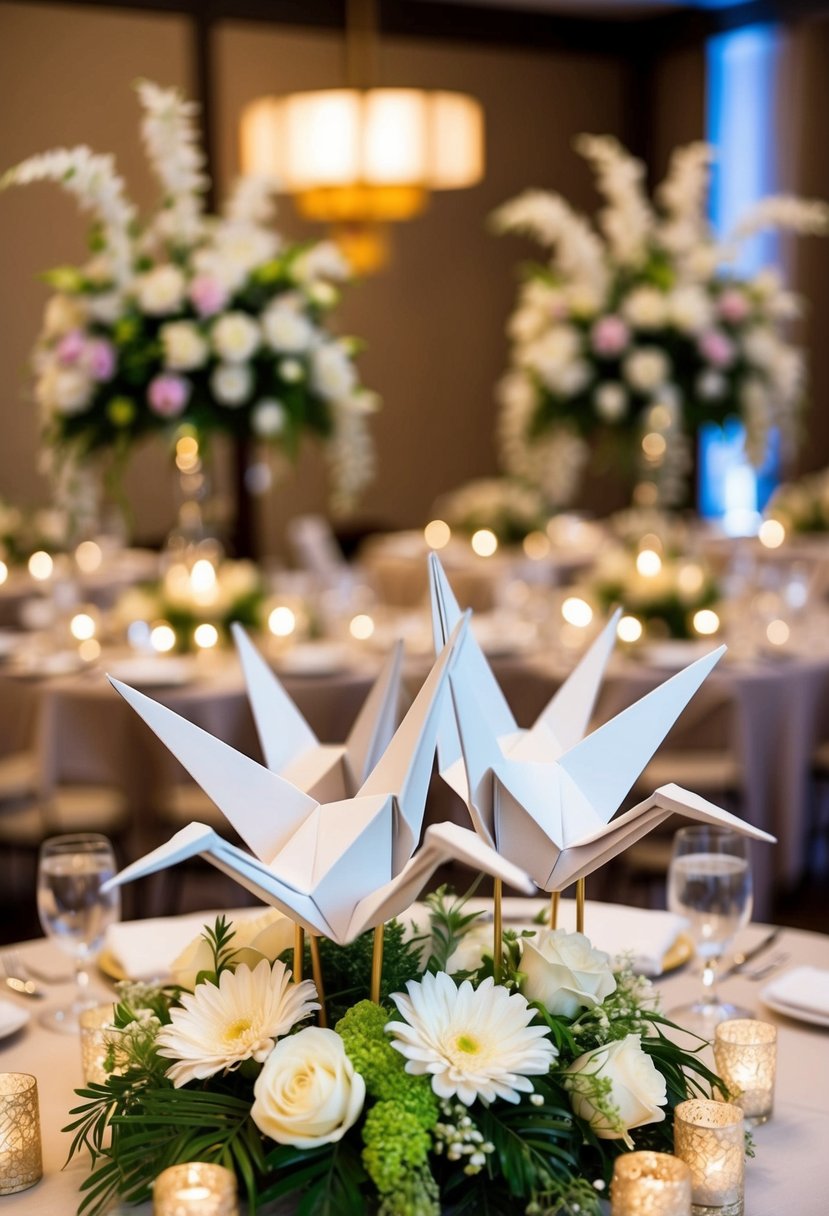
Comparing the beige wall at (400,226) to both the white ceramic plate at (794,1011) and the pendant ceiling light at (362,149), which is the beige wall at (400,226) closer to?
the pendant ceiling light at (362,149)

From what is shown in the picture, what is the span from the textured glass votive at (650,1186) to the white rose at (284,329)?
323cm

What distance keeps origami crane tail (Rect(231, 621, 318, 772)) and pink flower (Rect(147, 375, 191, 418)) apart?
254 cm

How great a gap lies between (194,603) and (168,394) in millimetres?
613

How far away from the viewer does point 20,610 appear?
18.9ft

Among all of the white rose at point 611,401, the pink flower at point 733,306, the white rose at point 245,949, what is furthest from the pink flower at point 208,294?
the white rose at point 245,949

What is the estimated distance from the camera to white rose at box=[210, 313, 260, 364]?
4086mm

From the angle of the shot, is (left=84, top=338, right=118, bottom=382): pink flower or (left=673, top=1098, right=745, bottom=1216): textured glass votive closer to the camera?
(left=673, top=1098, right=745, bottom=1216): textured glass votive

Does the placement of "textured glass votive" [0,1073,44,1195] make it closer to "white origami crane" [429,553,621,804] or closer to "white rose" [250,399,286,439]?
"white origami crane" [429,553,621,804]

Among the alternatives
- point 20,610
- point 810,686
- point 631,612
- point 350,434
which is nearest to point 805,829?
point 810,686

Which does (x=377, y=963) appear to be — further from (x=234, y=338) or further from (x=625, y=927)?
(x=234, y=338)

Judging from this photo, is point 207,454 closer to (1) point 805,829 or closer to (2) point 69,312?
(2) point 69,312

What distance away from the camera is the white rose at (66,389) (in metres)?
4.09

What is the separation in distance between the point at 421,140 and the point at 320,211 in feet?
1.69

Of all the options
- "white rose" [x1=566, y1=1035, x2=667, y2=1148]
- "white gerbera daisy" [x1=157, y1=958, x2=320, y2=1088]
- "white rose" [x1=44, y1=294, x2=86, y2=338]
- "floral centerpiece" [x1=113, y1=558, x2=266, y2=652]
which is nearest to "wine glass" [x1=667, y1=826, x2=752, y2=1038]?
"white rose" [x1=566, y1=1035, x2=667, y2=1148]
